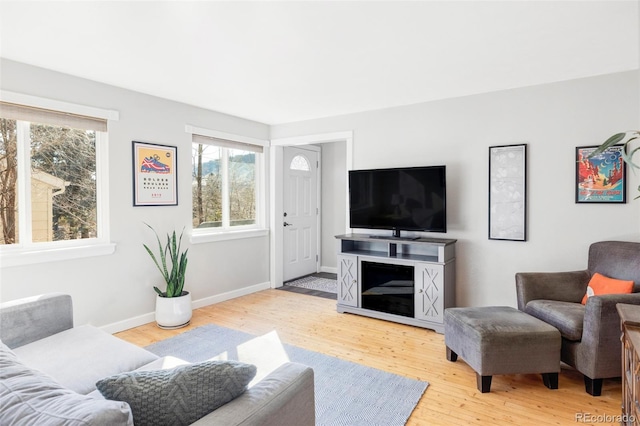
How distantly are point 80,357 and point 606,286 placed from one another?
11.4ft

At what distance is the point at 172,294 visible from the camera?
3.61 m

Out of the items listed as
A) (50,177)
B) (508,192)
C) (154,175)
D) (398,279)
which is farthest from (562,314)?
(50,177)

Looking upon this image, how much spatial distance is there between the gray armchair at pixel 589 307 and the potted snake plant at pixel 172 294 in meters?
3.14

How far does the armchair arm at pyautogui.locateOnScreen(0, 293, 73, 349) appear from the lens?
6.52 feet

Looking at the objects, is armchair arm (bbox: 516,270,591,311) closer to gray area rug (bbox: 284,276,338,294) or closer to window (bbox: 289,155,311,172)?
gray area rug (bbox: 284,276,338,294)

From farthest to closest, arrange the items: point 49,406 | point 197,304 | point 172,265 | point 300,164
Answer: point 300,164, point 197,304, point 172,265, point 49,406

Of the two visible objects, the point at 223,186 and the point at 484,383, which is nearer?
the point at 484,383

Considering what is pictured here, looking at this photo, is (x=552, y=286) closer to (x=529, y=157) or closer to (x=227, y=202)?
(x=529, y=157)

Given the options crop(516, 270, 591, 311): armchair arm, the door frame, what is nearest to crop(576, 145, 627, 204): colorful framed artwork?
crop(516, 270, 591, 311): armchair arm

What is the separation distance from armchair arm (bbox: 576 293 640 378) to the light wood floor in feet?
0.69

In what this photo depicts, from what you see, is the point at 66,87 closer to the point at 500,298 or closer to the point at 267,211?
the point at 267,211

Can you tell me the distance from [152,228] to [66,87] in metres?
→ 1.47

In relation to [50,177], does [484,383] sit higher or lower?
lower

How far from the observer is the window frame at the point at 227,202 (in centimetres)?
418
